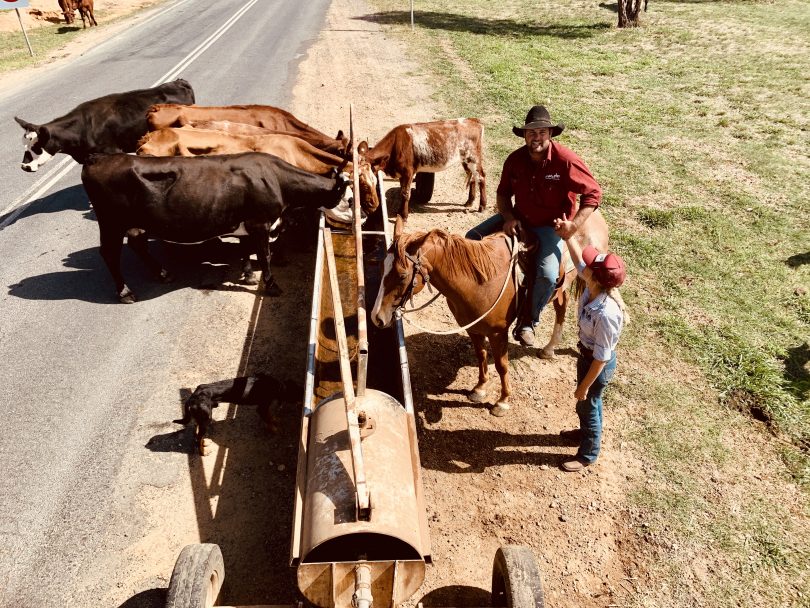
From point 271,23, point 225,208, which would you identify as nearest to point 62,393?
point 225,208

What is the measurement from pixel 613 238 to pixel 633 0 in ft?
63.5

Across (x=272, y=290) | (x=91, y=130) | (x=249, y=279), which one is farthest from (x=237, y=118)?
(x=272, y=290)

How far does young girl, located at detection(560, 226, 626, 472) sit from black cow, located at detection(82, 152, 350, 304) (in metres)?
4.44

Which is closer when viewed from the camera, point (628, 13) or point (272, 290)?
point (272, 290)

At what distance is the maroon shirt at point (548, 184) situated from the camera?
545cm

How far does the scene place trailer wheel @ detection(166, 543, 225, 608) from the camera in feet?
11.9

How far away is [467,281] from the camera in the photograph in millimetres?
5406

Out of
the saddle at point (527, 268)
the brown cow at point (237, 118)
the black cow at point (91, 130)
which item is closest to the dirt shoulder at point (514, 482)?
the saddle at point (527, 268)

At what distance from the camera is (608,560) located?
4.69 metres

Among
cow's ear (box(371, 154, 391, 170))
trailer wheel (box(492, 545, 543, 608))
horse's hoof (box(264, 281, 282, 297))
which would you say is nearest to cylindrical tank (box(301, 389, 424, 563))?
trailer wheel (box(492, 545, 543, 608))

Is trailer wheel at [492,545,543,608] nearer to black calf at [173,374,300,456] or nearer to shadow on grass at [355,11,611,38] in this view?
black calf at [173,374,300,456]

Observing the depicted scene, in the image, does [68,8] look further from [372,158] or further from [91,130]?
[372,158]

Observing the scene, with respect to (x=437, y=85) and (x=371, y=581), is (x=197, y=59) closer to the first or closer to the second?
(x=437, y=85)

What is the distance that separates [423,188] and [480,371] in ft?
16.6
